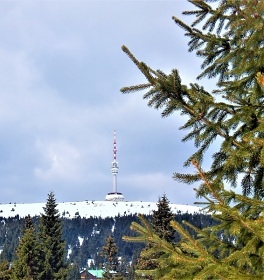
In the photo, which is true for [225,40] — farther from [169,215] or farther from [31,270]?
[31,270]

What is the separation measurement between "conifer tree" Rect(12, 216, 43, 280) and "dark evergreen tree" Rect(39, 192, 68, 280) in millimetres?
4701

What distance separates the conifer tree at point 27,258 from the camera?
54438 mm

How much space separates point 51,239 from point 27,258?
8029 mm

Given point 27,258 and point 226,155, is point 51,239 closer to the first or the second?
point 27,258

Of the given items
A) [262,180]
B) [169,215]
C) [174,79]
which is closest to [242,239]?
[262,180]

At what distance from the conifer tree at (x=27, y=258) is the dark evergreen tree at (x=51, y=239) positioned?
470 centimetres

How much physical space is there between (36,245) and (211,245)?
53.0 m

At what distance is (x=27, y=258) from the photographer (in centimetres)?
5562

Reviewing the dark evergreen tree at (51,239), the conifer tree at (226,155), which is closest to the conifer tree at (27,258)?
the dark evergreen tree at (51,239)

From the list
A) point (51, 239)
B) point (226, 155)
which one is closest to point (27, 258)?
point (51, 239)

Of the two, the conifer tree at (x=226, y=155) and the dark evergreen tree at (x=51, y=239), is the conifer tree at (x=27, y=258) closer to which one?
the dark evergreen tree at (x=51, y=239)

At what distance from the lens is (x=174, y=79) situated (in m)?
6.01

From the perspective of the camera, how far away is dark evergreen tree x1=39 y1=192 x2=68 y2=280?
206 ft

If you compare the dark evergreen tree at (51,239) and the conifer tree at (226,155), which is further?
the dark evergreen tree at (51,239)
